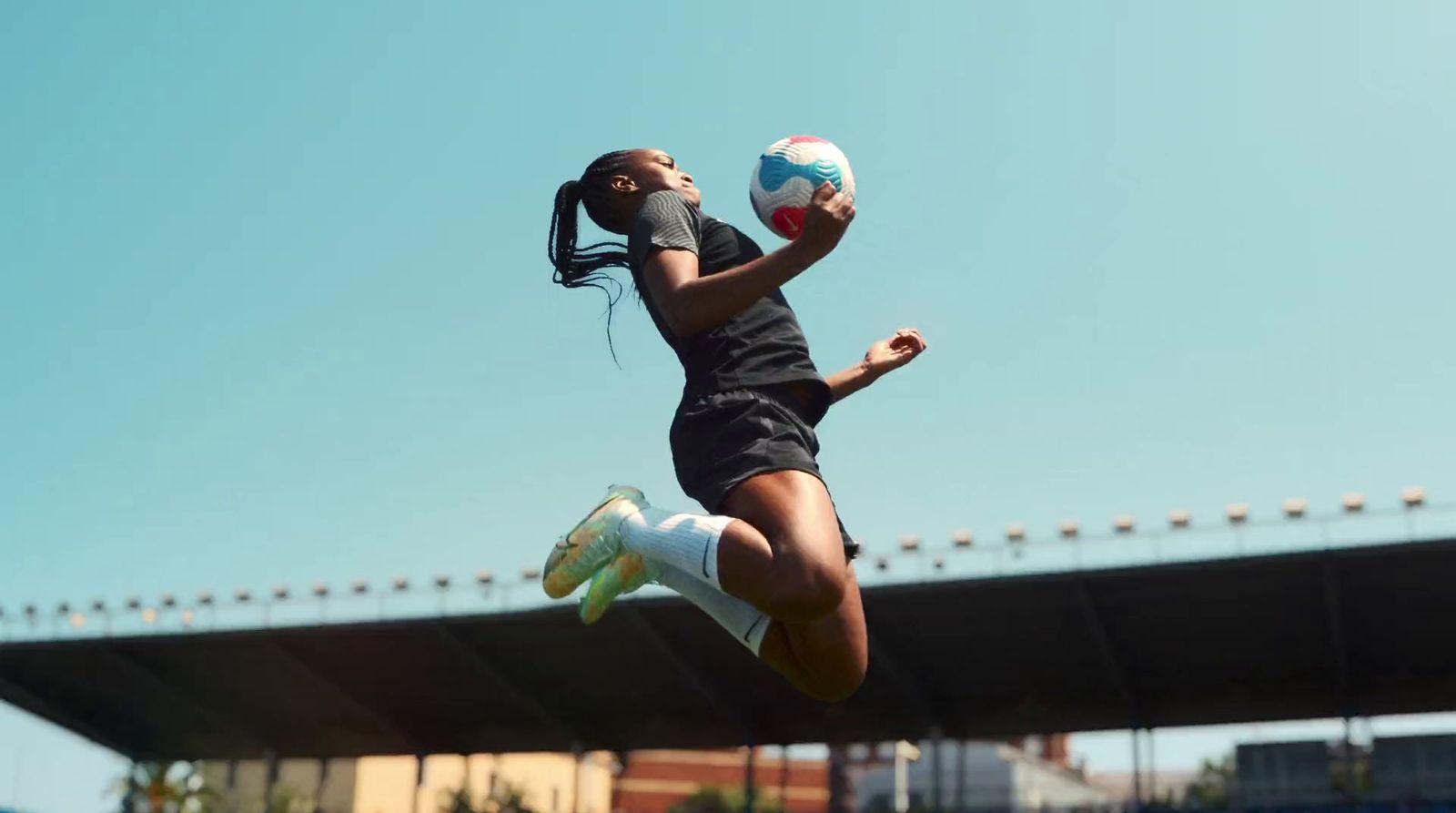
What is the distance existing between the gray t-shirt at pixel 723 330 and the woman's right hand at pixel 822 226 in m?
0.34

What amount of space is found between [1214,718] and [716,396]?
94.3 feet

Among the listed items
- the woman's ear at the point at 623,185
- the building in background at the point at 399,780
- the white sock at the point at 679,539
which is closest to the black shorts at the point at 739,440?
the white sock at the point at 679,539

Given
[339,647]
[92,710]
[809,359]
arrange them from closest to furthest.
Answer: [809,359]
[339,647]
[92,710]

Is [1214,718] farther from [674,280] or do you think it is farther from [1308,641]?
[674,280]

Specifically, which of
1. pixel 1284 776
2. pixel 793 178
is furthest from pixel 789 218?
pixel 1284 776

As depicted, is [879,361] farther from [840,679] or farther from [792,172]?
[840,679]

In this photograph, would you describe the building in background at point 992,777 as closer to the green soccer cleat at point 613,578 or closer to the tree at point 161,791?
the tree at point 161,791

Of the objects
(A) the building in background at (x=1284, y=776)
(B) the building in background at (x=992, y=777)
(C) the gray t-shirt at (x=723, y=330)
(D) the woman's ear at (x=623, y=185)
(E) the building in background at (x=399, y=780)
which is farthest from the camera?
(B) the building in background at (x=992, y=777)

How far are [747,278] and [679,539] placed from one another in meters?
0.82

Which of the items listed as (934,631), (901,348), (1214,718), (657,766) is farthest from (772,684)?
(657,766)

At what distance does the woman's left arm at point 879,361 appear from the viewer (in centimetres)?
570

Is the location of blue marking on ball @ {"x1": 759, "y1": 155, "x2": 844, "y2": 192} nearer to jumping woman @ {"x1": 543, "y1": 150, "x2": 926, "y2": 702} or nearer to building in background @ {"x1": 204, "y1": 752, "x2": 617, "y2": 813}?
jumping woman @ {"x1": 543, "y1": 150, "x2": 926, "y2": 702}

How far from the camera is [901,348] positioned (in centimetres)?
596

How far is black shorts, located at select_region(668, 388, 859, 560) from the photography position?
181 inches
